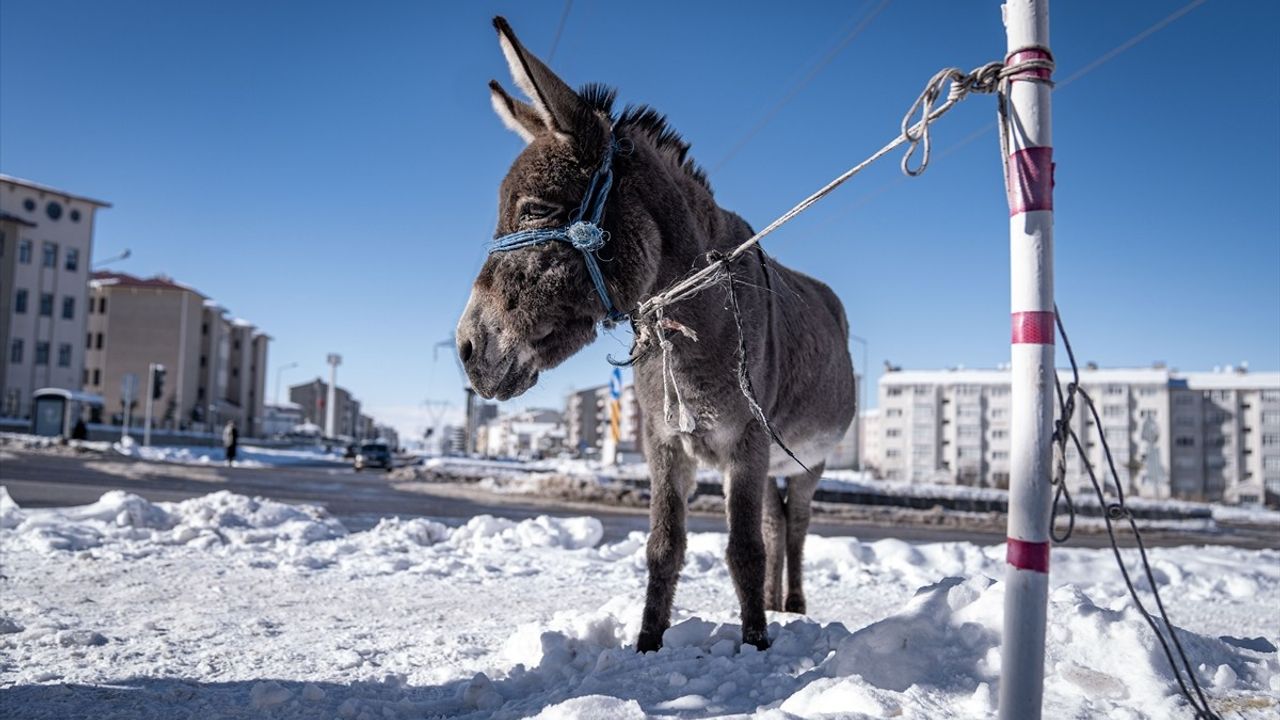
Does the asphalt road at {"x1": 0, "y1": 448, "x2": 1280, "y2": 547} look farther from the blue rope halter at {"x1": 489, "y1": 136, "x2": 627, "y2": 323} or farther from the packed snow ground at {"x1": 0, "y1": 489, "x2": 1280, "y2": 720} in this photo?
the blue rope halter at {"x1": 489, "y1": 136, "x2": 627, "y2": 323}

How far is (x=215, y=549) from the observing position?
7.55m

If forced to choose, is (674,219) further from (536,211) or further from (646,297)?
(536,211)

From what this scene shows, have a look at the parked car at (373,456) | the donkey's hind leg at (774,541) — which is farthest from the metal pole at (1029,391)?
the parked car at (373,456)

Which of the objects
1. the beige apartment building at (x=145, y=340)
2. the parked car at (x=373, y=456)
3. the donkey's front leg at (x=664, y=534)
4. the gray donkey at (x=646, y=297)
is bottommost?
the parked car at (x=373, y=456)

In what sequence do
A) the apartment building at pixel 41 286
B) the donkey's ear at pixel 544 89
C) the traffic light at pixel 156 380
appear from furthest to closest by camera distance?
the apartment building at pixel 41 286
the traffic light at pixel 156 380
the donkey's ear at pixel 544 89

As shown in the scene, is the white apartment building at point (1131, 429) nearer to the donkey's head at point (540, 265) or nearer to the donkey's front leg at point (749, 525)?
the donkey's front leg at point (749, 525)

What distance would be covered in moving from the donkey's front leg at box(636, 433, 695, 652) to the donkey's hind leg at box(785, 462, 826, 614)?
1.64 m

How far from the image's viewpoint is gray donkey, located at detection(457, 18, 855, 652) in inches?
124

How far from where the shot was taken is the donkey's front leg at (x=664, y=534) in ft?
12.2

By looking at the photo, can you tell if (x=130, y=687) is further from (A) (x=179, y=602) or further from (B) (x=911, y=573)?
(B) (x=911, y=573)

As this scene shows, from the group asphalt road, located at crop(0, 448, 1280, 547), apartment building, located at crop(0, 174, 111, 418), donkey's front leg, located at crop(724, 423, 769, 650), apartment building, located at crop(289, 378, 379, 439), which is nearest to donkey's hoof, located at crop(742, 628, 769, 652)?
donkey's front leg, located at crop(724, 423, 769, 650)

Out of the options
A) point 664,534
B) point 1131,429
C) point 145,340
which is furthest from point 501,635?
point 1131,429

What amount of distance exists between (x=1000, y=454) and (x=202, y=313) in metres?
84.7

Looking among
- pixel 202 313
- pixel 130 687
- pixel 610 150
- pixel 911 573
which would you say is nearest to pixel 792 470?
pixel 610 150
